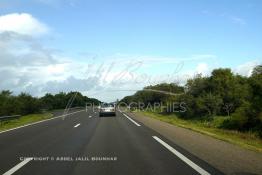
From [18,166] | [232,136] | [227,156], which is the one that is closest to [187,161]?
[227,156]

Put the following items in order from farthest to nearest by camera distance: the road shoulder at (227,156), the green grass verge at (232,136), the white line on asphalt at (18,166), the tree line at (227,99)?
1. the tree line at (227,99)
2. the green grass verge at (232,136)
3. the road shoulder at (227,156)
4. the white line on asphalt at (18,166)

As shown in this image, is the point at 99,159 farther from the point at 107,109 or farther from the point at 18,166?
the point at 107,109

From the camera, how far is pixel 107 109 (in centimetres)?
4219

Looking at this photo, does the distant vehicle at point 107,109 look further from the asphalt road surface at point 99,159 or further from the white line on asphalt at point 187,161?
the white line on asphalt at point 187,161

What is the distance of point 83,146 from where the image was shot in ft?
44.3

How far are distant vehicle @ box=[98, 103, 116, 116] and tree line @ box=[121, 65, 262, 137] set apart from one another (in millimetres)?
14788

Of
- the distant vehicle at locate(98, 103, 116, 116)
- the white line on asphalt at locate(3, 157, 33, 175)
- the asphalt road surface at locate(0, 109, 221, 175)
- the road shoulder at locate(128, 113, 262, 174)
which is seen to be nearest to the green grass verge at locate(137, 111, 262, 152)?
the road shoulder at locate(128, 113, 262, 174)

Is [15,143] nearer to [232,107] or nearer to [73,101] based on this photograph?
[232,107]

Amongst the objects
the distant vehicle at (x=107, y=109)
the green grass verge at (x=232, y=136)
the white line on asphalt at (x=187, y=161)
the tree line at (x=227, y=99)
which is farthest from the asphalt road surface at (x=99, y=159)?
the tree line at (x=227, y=99)

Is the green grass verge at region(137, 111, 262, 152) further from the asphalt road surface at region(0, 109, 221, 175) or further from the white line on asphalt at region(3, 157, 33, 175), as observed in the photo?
the white line on asphalt at region(3, 157, 33, 175)

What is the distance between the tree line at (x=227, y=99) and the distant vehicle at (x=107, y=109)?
582 inches

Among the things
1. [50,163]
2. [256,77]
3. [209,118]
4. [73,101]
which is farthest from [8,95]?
[50,163]

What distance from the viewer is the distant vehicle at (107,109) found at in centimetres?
4209

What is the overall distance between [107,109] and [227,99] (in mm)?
29501
